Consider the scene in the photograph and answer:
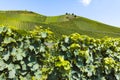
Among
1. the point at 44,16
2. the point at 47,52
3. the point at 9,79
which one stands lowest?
the point at 44,16

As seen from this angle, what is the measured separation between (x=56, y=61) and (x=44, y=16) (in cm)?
5673

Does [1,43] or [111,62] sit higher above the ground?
[1,43]

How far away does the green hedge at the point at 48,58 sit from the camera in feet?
31.1

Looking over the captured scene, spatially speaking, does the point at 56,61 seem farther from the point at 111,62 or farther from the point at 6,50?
the point at 111,62

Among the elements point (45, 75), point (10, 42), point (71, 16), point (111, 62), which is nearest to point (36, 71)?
point (45, 75)

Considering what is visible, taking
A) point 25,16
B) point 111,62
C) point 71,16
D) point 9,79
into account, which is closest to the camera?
point 9,79

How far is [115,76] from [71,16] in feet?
156

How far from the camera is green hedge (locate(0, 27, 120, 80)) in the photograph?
31.1 feet

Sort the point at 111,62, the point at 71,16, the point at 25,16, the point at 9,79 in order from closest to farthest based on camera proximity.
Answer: the point at 9,79
the point at 111,62
the point at 71,16
the point at 25,16

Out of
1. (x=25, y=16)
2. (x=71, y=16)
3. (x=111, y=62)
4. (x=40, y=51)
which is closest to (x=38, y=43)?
(x=40, y=51)

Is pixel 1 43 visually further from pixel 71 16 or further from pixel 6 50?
pixel 71 16

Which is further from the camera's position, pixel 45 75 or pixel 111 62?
pixel 111 62

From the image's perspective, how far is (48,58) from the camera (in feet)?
32.7

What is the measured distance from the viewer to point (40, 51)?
971 centimetres
